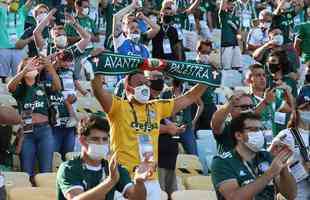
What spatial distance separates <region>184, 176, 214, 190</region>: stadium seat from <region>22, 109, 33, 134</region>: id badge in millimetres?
1598

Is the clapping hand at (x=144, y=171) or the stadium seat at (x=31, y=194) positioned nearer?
the clapping hand at (x=144, y=171)

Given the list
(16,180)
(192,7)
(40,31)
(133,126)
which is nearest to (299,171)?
(133,126)

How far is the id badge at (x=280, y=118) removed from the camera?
25.7 feet

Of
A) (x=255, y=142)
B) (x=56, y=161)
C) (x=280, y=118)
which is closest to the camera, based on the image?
(x=255, y=142)

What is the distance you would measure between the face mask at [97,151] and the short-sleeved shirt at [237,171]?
749 mm

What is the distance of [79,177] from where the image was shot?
15.7 ft

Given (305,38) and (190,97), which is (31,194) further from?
(305,38)

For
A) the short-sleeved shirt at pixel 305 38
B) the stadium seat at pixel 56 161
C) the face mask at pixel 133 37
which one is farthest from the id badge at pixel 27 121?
the short-sleeved shirt at pixel 305 38

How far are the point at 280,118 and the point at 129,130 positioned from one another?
7.17 feet

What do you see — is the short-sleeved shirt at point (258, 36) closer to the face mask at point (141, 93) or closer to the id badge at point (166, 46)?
the id badge at point (166, 46)

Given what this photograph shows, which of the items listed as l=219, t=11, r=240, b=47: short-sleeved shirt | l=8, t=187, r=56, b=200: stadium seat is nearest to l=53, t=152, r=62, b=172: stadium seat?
l=8, t=187, r=56, b=200: stadium seat

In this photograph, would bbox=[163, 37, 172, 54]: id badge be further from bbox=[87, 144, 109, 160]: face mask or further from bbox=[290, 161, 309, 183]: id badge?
bbox=[87, 144, 109, 160]: face mask

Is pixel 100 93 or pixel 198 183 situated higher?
pixel 100 93

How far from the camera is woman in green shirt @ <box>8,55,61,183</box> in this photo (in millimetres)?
7832
